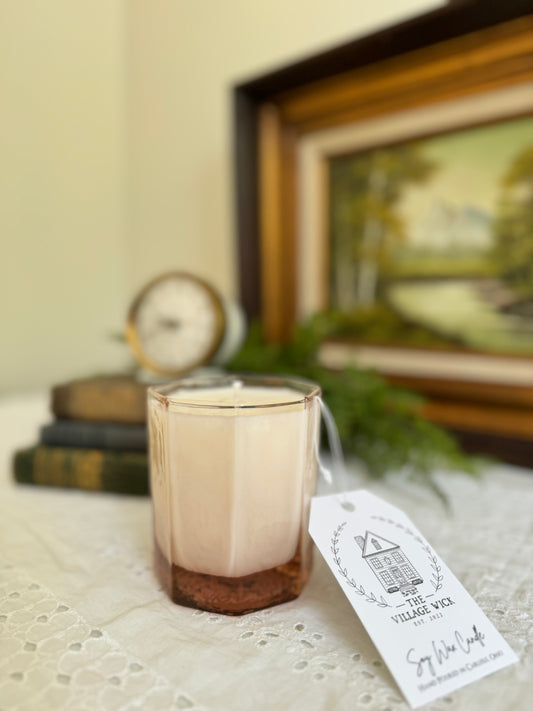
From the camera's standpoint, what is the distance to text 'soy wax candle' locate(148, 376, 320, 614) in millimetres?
341

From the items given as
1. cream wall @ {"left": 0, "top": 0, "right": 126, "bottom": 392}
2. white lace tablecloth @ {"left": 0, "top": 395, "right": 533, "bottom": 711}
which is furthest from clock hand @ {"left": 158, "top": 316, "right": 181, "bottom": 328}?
cream wall @ {"left": 0, "top": 0, "right": 126, "bottom": 392}

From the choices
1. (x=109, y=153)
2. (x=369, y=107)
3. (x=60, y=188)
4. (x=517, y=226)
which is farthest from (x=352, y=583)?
(x=109, y=153)

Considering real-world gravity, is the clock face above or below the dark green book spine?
above

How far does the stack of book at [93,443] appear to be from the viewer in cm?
58

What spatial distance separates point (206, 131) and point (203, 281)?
24.4 inches

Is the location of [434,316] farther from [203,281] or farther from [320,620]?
[320,620]

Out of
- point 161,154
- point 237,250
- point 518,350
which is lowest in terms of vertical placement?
point 518,350

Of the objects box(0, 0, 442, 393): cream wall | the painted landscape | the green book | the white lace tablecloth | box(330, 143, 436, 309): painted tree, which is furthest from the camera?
box(0, 0, 442, 393): cream wall

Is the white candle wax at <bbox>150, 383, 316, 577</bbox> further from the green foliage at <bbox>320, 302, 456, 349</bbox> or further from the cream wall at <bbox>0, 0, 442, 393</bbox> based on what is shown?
the cream wall at <bbox>0, 0, 442, 393</bbox>

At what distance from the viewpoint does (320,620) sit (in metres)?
0.35

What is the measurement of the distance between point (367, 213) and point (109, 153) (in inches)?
30.2

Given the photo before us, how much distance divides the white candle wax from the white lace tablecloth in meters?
0.04

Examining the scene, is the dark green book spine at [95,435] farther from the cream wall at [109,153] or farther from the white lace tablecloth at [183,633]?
the cream wall at [109,153]

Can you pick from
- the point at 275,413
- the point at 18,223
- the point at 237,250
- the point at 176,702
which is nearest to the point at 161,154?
the point at 18,223
